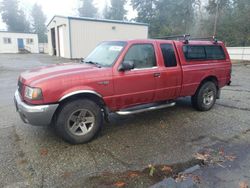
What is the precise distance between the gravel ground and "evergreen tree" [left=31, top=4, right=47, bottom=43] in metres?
58.6

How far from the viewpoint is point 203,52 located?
595cm

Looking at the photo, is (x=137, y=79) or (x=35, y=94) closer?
(x=35, y=94)

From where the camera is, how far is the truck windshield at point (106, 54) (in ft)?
15.1

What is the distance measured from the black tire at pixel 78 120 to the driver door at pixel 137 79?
0.54m

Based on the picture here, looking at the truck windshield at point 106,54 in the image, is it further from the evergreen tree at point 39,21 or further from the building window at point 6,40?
the evergreen tree at point 39,21

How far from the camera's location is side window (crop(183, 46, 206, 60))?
5578 mm

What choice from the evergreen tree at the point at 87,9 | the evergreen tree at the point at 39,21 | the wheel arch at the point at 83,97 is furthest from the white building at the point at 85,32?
the evergreen tree at the point at 39,21

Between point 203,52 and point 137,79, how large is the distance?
7.93ft

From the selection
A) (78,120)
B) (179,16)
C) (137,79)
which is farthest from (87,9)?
(78,120)

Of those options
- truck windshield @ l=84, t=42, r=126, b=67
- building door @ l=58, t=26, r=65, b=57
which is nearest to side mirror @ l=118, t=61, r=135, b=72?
truck windshield @ l=84, t=42, r=126, b=67

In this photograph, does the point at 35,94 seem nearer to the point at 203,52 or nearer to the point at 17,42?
the point at 203,52

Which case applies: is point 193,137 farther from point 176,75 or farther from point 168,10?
point 168,10

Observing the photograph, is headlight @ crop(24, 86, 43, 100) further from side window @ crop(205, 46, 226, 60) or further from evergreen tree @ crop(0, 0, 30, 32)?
evergreen tree @ crop(0, 0, 30, 32)

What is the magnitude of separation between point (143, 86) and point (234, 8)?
105 feet
